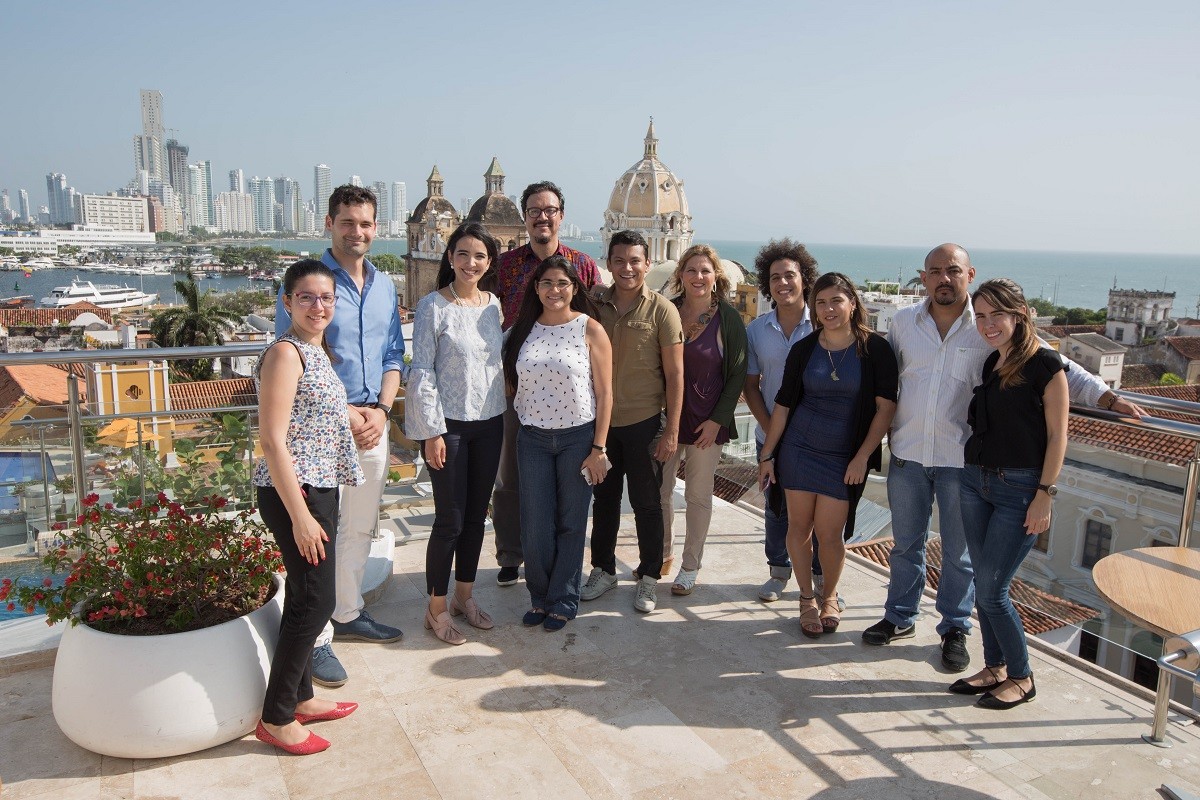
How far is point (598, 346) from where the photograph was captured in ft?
11.5

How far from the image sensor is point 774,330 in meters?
4.04

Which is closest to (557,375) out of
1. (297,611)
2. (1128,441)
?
(297,611)

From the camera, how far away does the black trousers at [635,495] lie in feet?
12.6

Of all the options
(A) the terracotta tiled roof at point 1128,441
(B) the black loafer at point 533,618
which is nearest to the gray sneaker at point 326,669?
(B) the black loafer at point 533,618

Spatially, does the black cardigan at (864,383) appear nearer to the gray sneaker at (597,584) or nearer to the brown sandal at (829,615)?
the brown sandal at (829,615)

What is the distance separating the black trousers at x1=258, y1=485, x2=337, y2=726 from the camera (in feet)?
8.54

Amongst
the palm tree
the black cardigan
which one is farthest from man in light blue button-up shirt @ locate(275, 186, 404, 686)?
the palm tree

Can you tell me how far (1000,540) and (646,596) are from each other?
1.58m

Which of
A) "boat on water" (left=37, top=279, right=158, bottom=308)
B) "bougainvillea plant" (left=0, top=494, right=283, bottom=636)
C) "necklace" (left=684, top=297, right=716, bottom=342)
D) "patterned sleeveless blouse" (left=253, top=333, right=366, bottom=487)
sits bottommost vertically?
"boat on water" (left=37, top=279, right=158, bottom=308)

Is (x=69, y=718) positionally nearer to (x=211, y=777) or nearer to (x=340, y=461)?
(x=211, y=777)

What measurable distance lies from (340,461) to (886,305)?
49.6 metres

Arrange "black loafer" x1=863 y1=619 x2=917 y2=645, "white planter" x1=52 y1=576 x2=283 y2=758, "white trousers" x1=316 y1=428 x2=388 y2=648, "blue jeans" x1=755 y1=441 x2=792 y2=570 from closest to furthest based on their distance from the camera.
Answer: "white planter" x1=52 y1=576 x2=283 y2=758, "white trousers" x1=316 y1=428 x2=388 y2=648, "black loafer" x1=863 y1=619 x2=917 y2=645, "blue jeans" x1=755 y1=441 x2=792 y2=570

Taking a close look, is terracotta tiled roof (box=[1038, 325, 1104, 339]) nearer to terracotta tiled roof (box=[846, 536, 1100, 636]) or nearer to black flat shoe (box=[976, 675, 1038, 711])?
terracotta tiled roof (box=[846, 536, 1100, 636])

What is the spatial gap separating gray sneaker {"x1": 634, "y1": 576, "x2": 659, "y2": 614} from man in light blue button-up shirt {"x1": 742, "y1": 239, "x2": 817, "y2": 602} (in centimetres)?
56
